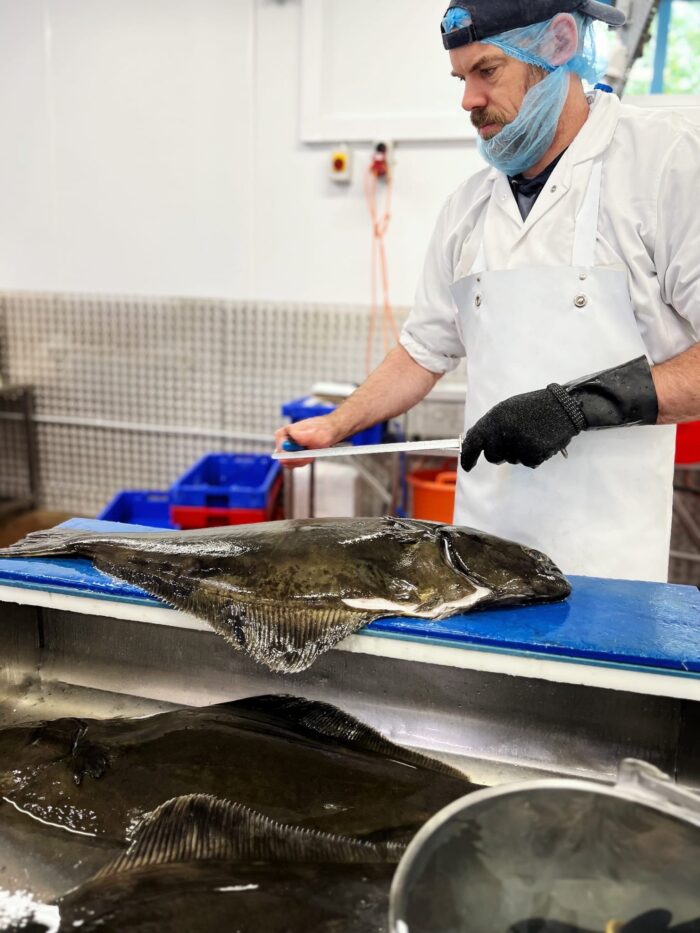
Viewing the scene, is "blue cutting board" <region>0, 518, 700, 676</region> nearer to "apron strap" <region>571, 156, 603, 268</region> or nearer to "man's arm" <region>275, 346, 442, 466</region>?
"man's arm" <region>275, 346, 442, 466</region>

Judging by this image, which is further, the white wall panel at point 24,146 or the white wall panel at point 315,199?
the white wall panel at point 24,146

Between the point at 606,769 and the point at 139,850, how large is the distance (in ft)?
2.49

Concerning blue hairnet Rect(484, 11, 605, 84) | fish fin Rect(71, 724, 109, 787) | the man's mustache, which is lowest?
fish fin Rect(71, 724, 109, 787)

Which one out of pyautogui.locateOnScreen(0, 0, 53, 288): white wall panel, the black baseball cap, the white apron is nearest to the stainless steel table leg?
the white apron

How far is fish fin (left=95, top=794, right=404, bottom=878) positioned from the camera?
96 cm

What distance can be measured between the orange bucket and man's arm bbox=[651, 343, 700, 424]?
1.99 metres

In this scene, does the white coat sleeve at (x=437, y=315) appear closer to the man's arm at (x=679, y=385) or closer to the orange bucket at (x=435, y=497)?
the man's arm at (x=679, y=385)

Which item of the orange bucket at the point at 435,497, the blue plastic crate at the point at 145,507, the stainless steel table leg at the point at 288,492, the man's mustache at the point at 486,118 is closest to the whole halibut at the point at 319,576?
the man's mustache at the point at 486,118

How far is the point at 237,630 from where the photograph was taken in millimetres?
1247

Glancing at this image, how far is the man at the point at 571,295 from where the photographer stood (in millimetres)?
1538

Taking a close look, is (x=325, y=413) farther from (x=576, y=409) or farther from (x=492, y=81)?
(x=576, y=409)

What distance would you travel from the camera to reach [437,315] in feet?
6.97

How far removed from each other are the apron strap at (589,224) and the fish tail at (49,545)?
4.13ft

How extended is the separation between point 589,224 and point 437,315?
1.76ft
